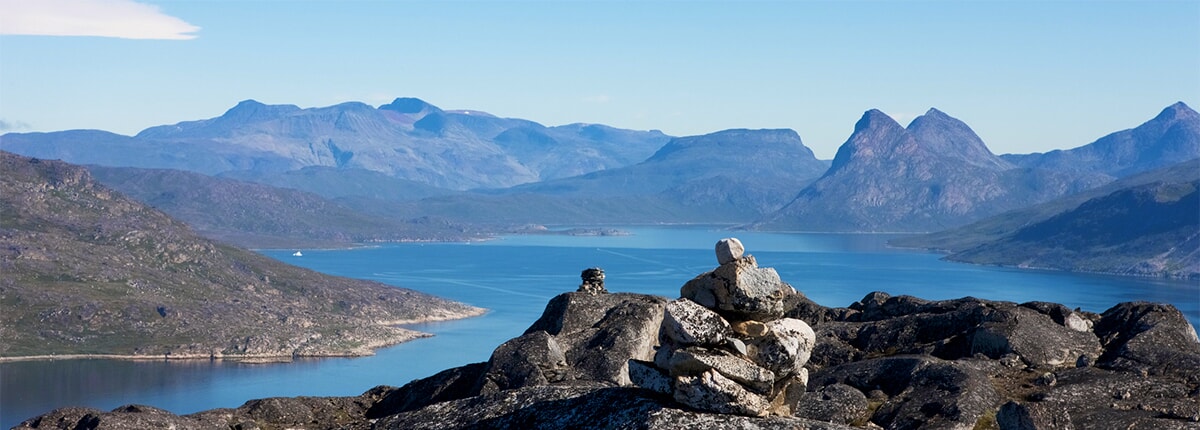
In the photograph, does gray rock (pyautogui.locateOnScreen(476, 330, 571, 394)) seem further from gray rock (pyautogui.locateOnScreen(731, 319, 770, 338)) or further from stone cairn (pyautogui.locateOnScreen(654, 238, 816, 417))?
gray rock (pyautogui.locateOnScreen(731, 319, 770, 338))

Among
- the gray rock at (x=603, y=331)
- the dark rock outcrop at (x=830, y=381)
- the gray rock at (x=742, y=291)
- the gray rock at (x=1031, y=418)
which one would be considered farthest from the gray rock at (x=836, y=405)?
the gray rock at (x=742, y=291)

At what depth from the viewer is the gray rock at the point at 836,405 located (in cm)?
2603

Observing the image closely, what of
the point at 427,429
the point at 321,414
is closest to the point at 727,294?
the point at 427,429

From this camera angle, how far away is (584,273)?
38188 mm

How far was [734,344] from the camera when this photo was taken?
17297 mm

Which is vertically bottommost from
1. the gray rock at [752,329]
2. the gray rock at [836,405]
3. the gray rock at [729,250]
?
the gray rock at [836,405]

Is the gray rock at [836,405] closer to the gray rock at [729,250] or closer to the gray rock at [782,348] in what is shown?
the gray rock at [782,348]

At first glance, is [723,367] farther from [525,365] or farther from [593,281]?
[593,281]

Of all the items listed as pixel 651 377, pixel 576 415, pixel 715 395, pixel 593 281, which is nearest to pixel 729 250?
pixel 651 377

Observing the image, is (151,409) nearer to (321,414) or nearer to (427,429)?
(321,414)

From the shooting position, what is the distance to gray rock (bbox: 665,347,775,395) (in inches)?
667

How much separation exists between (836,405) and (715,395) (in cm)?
1045

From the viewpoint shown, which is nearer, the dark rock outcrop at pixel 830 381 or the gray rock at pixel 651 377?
the gray rock at pixel 651 377

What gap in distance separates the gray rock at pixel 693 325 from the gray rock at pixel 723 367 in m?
0.17
